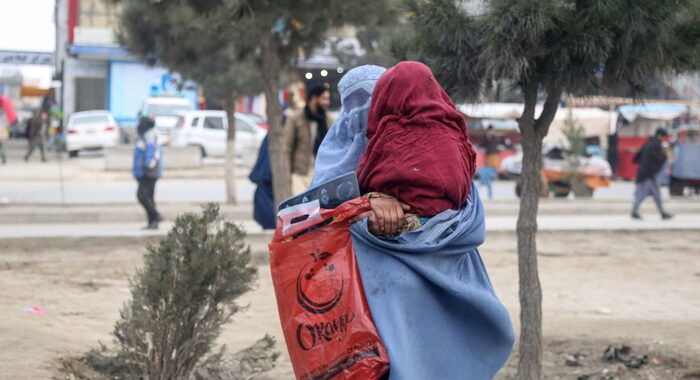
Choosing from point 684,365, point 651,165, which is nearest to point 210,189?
point 651,165

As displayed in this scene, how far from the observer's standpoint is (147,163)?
12.6 meters

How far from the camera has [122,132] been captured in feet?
120

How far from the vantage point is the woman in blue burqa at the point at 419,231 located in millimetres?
2988

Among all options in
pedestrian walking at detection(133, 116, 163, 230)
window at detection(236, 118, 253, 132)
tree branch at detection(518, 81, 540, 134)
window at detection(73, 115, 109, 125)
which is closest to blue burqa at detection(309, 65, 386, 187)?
tree branch at detection(518, 81, 540, 134)

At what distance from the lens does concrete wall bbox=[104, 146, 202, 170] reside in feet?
87.6

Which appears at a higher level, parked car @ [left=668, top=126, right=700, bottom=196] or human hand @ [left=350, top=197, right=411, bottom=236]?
human hand @ [left=350, top=197, right=411, bottom=236]

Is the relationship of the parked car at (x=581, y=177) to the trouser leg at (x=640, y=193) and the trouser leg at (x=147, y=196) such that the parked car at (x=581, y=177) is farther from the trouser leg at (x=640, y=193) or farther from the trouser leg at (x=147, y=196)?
the trouser leg at (x=147, y=196)

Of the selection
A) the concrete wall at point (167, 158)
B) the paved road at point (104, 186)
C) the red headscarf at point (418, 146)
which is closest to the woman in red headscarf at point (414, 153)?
the red headscarf at point (418, 146)

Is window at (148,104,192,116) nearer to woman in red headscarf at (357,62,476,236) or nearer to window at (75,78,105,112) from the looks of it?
window at (75,78,105,112)

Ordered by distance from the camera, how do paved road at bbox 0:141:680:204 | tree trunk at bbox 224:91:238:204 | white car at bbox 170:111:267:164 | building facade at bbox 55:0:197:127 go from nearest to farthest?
tree trunk at bbox 224:91:238:204, paved road at bbox 0:141:680:204, white car at bbox 170:111:267:164, building facade at bbox 55:0:197:127

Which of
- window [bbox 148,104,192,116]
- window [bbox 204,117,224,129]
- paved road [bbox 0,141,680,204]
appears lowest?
paved road [bbox 0,141,680,204]

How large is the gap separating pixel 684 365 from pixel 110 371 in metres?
3.31

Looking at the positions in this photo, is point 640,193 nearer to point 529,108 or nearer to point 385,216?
point 529,108

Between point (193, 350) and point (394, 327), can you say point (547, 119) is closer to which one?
point (193, 350)
